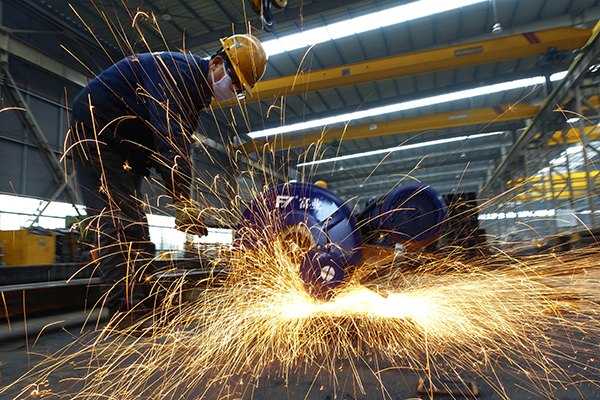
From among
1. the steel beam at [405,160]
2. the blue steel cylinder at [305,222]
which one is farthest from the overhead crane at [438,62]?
the steel beam at [405,160]

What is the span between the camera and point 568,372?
1.38 metres

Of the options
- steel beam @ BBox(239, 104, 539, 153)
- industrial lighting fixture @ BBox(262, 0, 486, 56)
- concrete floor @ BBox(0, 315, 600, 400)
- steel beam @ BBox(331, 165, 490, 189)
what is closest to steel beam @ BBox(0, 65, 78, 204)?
steel beam @ BBox(239, 104, 539, 153)

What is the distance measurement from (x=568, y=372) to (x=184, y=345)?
1.56 metres

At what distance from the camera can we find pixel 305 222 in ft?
6.70

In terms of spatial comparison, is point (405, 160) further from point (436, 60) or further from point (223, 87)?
point (223, 87)

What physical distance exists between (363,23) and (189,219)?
4.72 m

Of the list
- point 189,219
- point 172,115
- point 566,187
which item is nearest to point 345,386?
point 189,219

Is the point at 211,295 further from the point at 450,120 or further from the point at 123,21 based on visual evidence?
the point at 450,120

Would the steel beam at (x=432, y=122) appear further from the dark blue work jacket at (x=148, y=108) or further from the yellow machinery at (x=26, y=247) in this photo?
the dark blue work jacket at (x=148, y=108)

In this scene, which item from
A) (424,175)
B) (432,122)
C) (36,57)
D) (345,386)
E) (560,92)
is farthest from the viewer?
(424,175)

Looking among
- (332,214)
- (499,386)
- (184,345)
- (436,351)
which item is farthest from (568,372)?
(184,345)

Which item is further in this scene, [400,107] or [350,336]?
[400,107]

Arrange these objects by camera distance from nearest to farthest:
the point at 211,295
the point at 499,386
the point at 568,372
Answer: the point at 499,386, the point at 568,372, the point at 211,295

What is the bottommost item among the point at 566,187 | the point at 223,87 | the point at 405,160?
the point at 566,187
